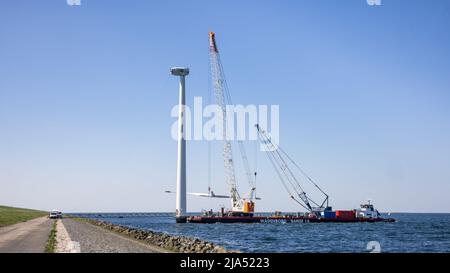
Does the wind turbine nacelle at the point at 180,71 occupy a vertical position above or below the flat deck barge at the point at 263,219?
above

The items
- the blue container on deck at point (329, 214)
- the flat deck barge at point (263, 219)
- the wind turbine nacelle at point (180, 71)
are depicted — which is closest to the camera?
the wind turbine nacelle at point (180, 71)

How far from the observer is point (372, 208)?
19862 centimetres

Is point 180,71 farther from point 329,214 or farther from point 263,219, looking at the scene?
point 329,214

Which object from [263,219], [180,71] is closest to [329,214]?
[263,219]

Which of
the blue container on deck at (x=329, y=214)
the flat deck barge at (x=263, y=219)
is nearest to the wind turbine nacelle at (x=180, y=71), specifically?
the flat deck barge at (x=263, y=219)

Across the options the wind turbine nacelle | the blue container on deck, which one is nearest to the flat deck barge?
the blue container on deck

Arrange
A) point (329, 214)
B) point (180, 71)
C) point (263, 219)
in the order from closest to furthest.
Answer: point (180, 71) < point (263, 219) < point (329, 214)

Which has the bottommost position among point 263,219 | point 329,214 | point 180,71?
point 263,219

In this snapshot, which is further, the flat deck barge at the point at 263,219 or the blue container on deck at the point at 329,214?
the blue container on deck at the point at 329,214

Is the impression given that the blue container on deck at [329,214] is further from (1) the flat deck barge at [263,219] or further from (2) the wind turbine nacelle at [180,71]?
(2) the wind turbine nacelle at [180,71]

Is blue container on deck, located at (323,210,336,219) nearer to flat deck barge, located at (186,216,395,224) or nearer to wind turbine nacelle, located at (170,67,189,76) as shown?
flat deck barge, located at (186,216,395,224)

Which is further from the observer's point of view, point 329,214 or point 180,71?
point 329,214
